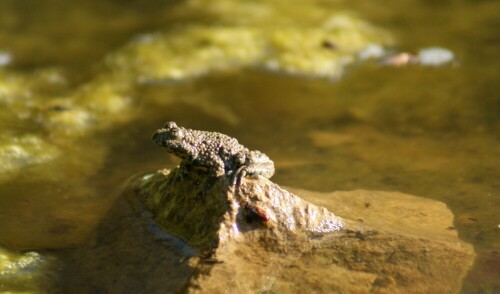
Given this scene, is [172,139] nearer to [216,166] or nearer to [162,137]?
[162,137]

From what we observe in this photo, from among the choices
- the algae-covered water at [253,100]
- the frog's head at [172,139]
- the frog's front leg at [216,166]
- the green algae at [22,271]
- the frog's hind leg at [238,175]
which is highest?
the algae-covered water at [253,100]

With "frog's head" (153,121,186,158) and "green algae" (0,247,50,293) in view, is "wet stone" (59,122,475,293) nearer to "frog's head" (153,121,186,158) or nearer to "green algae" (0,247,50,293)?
"frog's head" (153,121,186,158)

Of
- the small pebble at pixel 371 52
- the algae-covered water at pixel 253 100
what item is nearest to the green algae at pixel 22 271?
the algae-covered water at pixel 253 100

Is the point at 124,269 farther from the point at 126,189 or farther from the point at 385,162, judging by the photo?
the point at 385,162

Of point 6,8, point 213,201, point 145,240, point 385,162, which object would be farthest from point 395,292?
point 6,8

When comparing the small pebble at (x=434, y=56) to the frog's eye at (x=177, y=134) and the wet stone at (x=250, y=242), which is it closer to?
the wet stone at (x=250, y=242)
